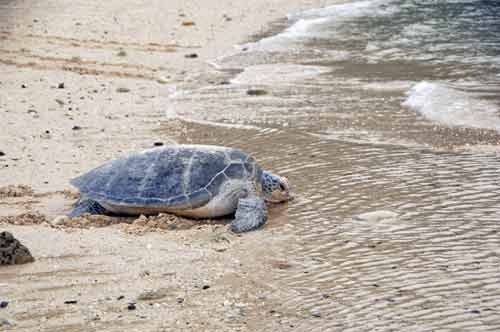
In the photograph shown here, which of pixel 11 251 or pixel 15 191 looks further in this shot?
pixel 15 191

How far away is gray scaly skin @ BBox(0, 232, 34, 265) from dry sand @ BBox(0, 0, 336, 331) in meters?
0.06

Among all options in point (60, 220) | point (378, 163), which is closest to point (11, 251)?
point (60, 220)

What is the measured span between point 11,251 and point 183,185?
5.23 ft

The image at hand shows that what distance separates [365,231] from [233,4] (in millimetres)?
19598

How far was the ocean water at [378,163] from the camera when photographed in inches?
212

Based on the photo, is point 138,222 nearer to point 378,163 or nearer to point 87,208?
point 87,208

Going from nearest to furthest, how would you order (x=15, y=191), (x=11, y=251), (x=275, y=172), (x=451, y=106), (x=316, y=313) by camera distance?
(x=316, y=313)
(x=11, y=251)
(x=15, y=191)
(x=275, y=172)
(x=451, y=106)

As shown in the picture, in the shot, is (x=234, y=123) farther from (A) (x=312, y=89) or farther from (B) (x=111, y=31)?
(B) (x=111, y=31)

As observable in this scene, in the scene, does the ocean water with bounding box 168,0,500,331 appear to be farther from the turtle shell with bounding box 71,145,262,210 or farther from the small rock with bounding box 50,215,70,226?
the small rock with bounding box 50,215,70,226

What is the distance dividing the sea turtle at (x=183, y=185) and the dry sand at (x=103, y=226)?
14cm

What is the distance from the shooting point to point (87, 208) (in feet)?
23.6

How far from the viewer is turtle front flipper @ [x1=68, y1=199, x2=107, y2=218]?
283 inches

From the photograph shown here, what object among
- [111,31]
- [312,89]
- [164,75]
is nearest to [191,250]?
[312,89]

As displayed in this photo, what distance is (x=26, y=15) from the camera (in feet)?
66.2
